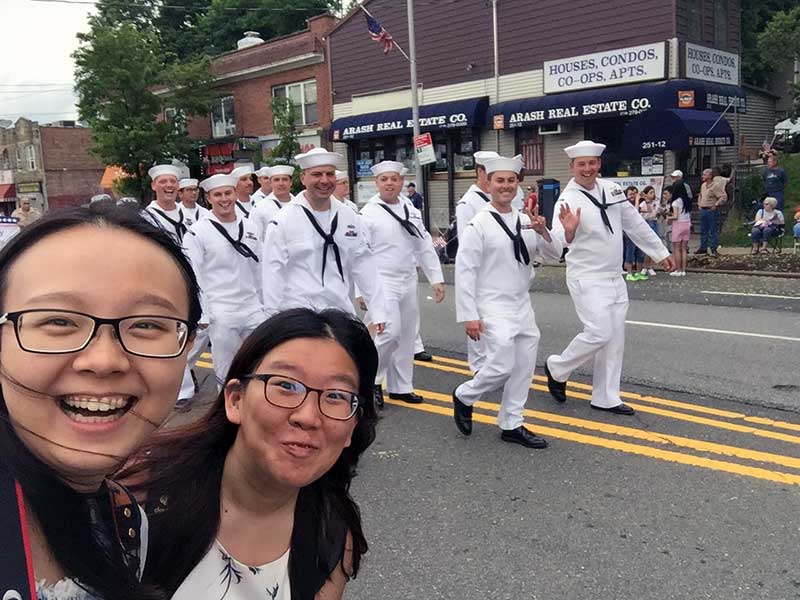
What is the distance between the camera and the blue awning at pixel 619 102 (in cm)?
1634

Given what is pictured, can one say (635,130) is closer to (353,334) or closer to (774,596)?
(774,596)

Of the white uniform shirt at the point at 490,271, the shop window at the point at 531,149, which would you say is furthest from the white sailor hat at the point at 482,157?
the shop window at the point at 531,149

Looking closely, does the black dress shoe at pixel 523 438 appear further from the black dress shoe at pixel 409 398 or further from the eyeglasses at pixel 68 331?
the eyeglasses at pixel 68 331

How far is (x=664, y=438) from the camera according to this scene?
16.9 ft

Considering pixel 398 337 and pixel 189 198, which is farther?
pixel 189 198

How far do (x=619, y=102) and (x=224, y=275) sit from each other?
13.2 m

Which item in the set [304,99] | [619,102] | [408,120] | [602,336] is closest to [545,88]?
[619,102]

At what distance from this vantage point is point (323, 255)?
5816 millimetres

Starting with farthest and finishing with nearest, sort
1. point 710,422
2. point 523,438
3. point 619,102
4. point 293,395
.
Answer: point 619,102 < point 710,422 < point 523,438 < point 293,395

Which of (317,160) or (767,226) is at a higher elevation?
(317,160)

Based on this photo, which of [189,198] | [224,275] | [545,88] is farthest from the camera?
[545,88]

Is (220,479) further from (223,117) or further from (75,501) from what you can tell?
(223,117)

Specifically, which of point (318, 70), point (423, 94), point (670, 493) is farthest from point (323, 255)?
point (318, 70)

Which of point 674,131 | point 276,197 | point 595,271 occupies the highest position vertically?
point 674,131
